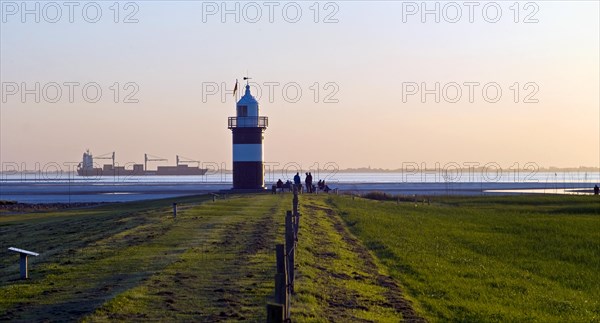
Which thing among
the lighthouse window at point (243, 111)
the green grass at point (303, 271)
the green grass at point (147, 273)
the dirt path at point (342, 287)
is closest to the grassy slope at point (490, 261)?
the green grass at point (303, 271)

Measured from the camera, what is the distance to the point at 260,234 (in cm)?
2673

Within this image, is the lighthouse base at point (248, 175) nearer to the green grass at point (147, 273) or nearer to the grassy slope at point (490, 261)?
the grassy slope at point (490, 261)

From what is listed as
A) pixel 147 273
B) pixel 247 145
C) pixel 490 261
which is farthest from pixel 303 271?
pixel 247 145

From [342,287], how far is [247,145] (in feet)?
155

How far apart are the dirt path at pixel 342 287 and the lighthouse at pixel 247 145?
36531mm

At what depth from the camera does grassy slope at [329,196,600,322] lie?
18.5 metres

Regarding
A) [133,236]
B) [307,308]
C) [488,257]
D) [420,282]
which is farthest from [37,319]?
[488,257]

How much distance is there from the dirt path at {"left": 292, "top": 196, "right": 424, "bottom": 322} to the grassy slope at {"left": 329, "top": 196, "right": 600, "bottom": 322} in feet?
1.72

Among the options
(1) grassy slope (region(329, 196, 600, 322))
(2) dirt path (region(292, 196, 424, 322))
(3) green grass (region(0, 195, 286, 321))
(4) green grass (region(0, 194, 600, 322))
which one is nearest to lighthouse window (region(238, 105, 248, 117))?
(1) grassy slope (region(329, 196, 600, 322))

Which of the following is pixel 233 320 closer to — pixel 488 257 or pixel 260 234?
pixel 260 234

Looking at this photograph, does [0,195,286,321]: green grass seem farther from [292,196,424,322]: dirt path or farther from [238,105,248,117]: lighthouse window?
[238,105,248,117]: lighthouse window

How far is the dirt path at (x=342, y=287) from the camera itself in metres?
15.6

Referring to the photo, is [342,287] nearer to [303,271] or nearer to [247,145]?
[303,271]

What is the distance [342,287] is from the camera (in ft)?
61.1
